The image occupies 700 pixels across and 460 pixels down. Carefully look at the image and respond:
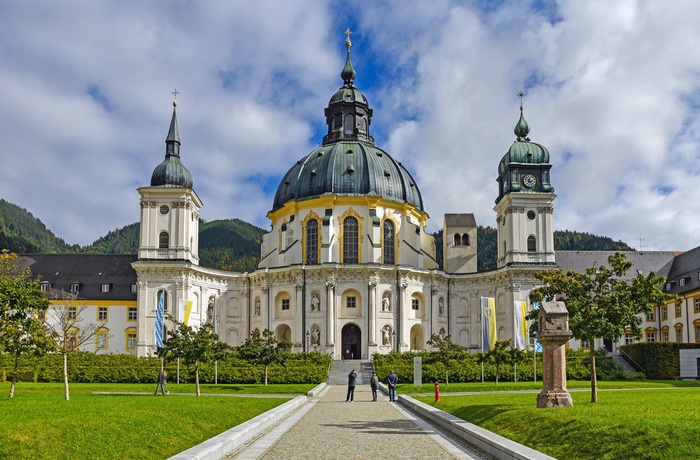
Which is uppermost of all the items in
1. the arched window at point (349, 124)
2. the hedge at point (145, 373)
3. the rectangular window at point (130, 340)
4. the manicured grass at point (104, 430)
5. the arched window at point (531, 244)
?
the arched window at point (349, 124)

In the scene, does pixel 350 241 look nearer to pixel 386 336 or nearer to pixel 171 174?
pixel 386 336

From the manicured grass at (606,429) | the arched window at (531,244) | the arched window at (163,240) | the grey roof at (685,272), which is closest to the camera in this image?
the manicured grass at (606,429)

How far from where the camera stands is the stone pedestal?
26484 millimetres

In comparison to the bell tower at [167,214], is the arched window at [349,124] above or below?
above

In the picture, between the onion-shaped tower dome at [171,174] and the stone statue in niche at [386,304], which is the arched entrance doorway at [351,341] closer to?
the stone statue in niche at [386,304]

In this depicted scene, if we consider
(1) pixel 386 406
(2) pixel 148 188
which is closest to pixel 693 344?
(1) pixel 386 406

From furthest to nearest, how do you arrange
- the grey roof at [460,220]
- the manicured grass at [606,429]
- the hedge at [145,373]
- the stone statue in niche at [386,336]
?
the grey roof at [460,220] < the stone statue in niche at [386,336] < the hedge at [145,373] < the manicured grass at [606,429]

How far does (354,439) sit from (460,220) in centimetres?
7828

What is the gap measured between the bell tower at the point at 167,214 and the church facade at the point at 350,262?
112 millimetres

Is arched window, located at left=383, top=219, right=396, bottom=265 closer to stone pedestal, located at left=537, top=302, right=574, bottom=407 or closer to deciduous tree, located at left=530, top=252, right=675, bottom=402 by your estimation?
deciduous tree, located at left=530, top=252, right=675, bottom=402

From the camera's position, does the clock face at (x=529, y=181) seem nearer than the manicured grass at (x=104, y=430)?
No

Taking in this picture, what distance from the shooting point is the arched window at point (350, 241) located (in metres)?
90.4

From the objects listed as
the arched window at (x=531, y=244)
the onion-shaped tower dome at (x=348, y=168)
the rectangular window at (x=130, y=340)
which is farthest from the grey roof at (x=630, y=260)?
the rectangular window at (x=130, y=340)

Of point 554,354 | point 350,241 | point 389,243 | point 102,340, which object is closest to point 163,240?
point 102,340
